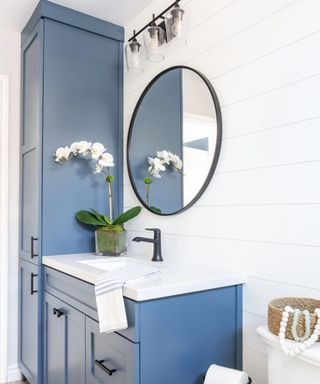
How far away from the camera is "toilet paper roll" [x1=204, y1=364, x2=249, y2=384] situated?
48.0 inches

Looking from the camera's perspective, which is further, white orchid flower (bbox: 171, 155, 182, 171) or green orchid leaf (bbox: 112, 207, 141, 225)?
green orchid leaf (bbox: 112, 207, 141, 225)

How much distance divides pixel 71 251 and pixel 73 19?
1460 mm

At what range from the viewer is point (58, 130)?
216 cm

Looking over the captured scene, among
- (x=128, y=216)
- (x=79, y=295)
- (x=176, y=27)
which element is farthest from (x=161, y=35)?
(x=79, y=295)

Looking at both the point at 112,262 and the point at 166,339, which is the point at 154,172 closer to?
the point at 112,262

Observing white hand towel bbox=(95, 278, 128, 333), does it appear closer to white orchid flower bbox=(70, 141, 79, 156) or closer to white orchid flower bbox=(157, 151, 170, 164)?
white orchid flower bbox=(157, 151, 170, 164)

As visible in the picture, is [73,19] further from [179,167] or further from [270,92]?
[270,92]

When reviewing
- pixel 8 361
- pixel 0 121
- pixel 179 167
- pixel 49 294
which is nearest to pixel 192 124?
pixel 179 167

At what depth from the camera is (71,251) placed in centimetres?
217

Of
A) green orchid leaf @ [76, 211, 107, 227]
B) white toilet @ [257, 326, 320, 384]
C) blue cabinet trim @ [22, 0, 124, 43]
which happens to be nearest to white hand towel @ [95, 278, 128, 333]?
white toilet @ [257, 326, 320, 384]

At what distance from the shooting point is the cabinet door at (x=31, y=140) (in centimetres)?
213

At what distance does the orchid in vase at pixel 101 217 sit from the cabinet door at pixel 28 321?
0.43 metres

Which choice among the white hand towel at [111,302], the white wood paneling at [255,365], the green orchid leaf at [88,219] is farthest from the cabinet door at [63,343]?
the white wood paneling at [255,365]

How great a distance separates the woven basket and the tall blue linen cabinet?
4.50 ft
